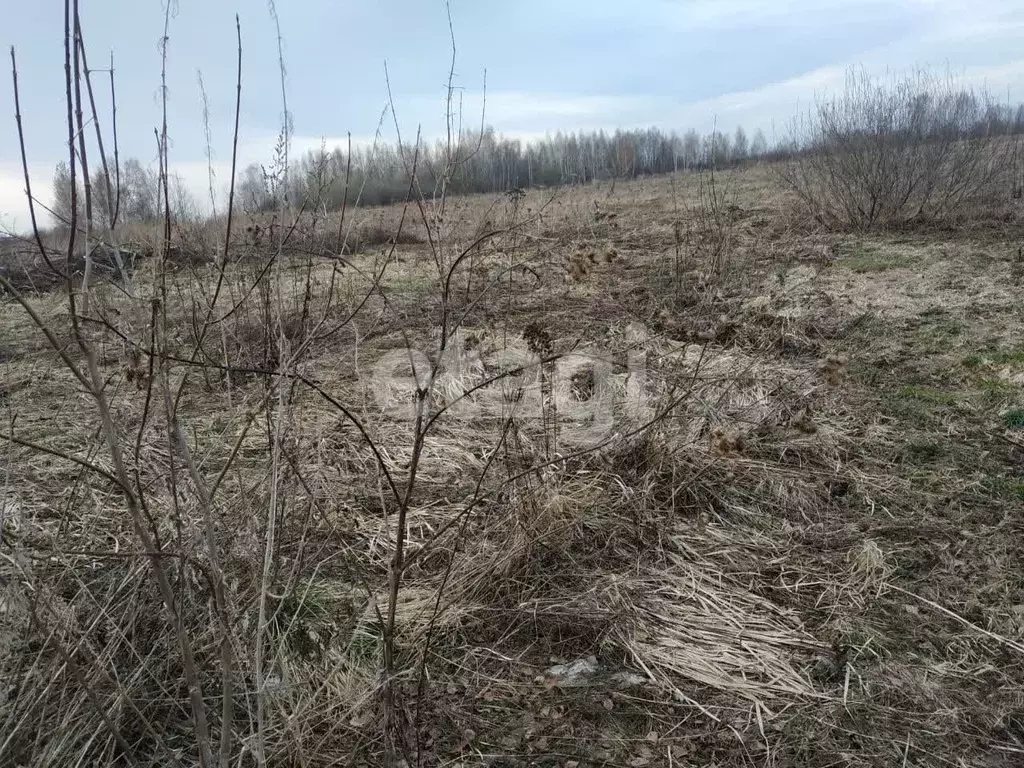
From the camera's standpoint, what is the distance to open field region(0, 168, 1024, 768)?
1615 millimetres

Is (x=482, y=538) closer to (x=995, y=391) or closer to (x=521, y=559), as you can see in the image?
(x=521, y=559)

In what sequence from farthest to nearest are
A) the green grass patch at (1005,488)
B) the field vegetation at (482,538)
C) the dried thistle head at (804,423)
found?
the dried thistle head at (804,423), the green grass patch at (1005,488), the field vegetation at (482,538)

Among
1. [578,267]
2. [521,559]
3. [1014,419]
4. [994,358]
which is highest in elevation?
[578,267]

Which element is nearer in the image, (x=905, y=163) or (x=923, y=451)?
(x=923, y=451)

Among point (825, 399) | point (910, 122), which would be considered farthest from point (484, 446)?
point (910, 122)

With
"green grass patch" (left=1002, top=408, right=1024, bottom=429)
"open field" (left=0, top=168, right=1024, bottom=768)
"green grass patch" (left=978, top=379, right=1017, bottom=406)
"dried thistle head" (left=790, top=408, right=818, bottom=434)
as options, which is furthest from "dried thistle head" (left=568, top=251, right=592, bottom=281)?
"green grass patch" (left=978, top=379, right=1017, bottom=406)

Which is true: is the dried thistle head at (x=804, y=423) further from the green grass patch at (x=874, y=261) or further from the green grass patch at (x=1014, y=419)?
the green grass patch at (x=874, y=261)

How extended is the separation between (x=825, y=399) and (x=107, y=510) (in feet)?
12.3

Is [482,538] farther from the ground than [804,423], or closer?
closer

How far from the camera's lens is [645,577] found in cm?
246

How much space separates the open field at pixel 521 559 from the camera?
1.62m

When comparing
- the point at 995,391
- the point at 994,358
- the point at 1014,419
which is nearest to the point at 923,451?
the point at 1014,419

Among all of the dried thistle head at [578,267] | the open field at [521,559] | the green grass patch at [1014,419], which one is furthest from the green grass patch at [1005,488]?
the dried thistle head at [578,267]

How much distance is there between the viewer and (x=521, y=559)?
95.3 inches
